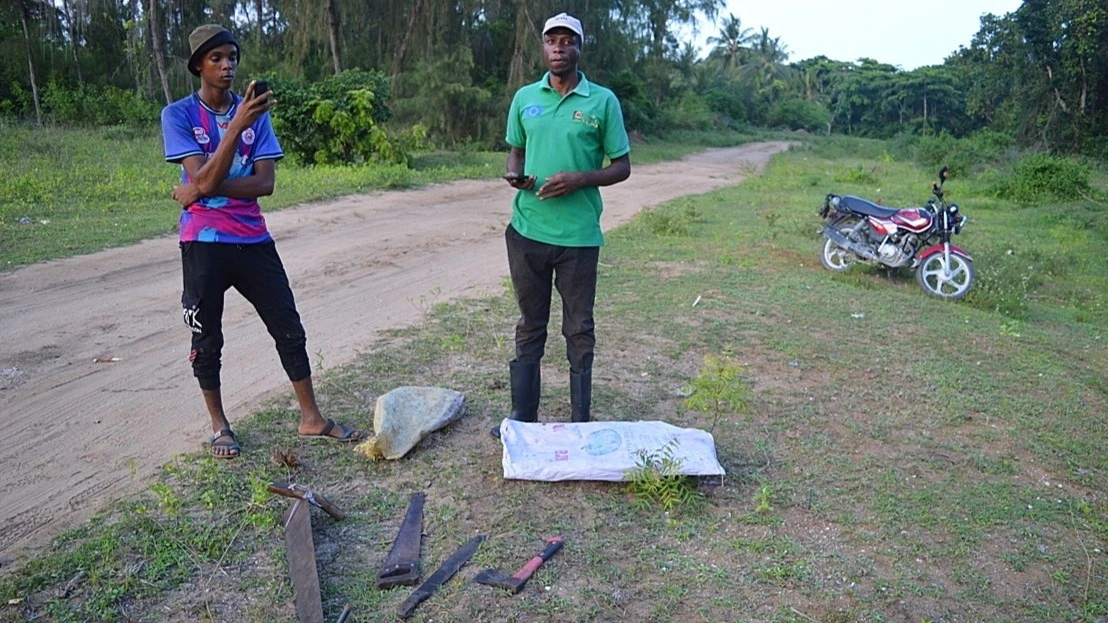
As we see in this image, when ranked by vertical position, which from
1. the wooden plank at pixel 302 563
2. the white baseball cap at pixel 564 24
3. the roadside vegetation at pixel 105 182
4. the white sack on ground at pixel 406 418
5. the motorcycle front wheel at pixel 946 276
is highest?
the white baseball cap at pixel 564 24

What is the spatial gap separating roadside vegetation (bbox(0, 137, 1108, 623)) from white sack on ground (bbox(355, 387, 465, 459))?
0.09m

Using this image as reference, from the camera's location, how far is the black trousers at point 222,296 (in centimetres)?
375

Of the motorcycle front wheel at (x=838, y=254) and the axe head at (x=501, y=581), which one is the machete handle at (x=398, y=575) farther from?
the motorcycle front wheel at (x=838, y=254)

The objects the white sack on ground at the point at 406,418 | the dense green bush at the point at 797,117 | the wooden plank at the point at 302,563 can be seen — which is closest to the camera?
the wooden plank at the point at 302,563

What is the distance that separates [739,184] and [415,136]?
760cm

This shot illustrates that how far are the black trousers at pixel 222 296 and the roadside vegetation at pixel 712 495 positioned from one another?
447 millimetres

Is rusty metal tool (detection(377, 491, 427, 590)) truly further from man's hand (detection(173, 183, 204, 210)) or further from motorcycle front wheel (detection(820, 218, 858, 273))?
motorcycle front wheel (detection(820, 218, 858, 273))

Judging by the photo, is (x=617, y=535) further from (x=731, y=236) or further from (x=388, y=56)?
(x=388, y=56)

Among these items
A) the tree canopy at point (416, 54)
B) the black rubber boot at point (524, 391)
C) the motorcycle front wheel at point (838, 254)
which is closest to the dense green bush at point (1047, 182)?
the tree canopy at point (416, 54)

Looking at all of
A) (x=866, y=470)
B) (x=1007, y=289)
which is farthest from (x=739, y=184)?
(x=866, y=470)

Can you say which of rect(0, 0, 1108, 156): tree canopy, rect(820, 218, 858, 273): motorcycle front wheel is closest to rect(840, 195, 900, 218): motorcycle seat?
rect(820, 218, 858, 273): motorcycle front wheel

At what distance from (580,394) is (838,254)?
6.54 m

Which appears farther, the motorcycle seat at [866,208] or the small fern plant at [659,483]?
the motorcycle seat at [866,208]

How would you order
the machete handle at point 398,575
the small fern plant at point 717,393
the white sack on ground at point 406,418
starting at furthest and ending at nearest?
the small fern plant at point 717,393 → the white sack on ground at point 406,418 → the machete handle at point 398,575
